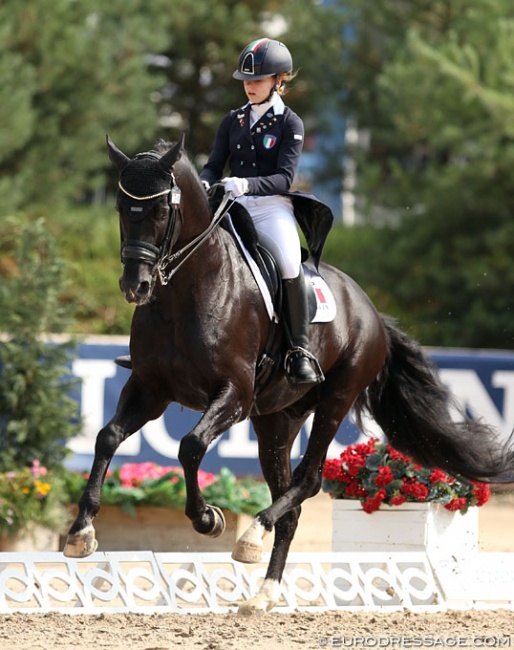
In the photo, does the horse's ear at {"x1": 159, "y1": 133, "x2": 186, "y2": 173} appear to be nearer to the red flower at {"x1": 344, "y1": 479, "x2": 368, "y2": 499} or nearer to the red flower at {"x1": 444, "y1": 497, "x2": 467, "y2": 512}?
the red flower at {"x1": 344, "y1": 479, "x2": 368, "y2": 499}

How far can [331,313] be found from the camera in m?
6.30

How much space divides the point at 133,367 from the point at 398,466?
234cm

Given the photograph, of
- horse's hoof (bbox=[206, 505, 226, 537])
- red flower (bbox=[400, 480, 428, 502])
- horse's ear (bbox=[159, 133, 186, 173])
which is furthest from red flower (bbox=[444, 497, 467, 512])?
horse's ear (bbox=[159, 133, 186, 173])

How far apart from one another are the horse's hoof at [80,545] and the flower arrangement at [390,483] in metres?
2.31

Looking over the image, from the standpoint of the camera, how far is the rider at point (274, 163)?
18.8ft

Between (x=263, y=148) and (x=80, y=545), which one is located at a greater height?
(x=263, y=148)

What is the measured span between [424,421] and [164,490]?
241 cm

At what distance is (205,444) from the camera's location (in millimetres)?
5262

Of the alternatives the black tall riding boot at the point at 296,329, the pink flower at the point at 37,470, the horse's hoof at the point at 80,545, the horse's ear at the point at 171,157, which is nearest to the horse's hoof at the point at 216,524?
the horse's hoof at the point at 80,545

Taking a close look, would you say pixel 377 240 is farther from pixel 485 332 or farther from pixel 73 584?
pixel 73 584

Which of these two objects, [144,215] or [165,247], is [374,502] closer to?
[165,247]

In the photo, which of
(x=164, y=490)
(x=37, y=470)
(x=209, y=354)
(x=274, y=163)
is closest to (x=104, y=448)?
(x=209, y=354)

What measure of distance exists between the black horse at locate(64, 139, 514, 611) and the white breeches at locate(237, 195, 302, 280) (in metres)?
0.22

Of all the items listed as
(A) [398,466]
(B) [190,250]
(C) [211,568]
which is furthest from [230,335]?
(C) [211,568]
